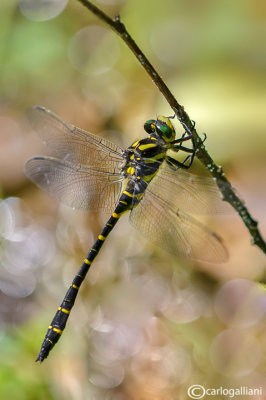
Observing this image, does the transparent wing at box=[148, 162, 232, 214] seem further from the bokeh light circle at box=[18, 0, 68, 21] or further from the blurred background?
the bokeh light circle at box=[18, 0, 68, 21]

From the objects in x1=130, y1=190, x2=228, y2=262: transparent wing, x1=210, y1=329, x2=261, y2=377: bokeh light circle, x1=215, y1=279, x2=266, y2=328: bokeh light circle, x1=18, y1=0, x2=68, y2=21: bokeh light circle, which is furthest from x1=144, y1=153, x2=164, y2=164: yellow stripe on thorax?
x1=18, y1=0, x2=68, y2=21: bokeh light circle

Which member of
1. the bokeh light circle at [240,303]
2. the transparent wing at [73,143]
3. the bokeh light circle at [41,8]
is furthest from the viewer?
the bokeh light circle at [41,8]

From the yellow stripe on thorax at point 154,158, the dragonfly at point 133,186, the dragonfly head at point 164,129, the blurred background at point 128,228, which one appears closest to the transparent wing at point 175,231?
the dragonfly at point 133,186

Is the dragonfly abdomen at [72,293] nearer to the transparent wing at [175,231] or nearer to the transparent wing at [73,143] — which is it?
the transparent wing at [175,231]

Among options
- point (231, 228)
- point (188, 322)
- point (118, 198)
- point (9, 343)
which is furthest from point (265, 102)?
point (9, 343)

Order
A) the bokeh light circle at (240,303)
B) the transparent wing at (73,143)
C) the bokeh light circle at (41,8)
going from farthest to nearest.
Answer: the bokeh light circle at (41,8), the bokeh light circle at (240,303), the transparent wing at (73,143)

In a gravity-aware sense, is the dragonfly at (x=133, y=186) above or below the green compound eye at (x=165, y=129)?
below
